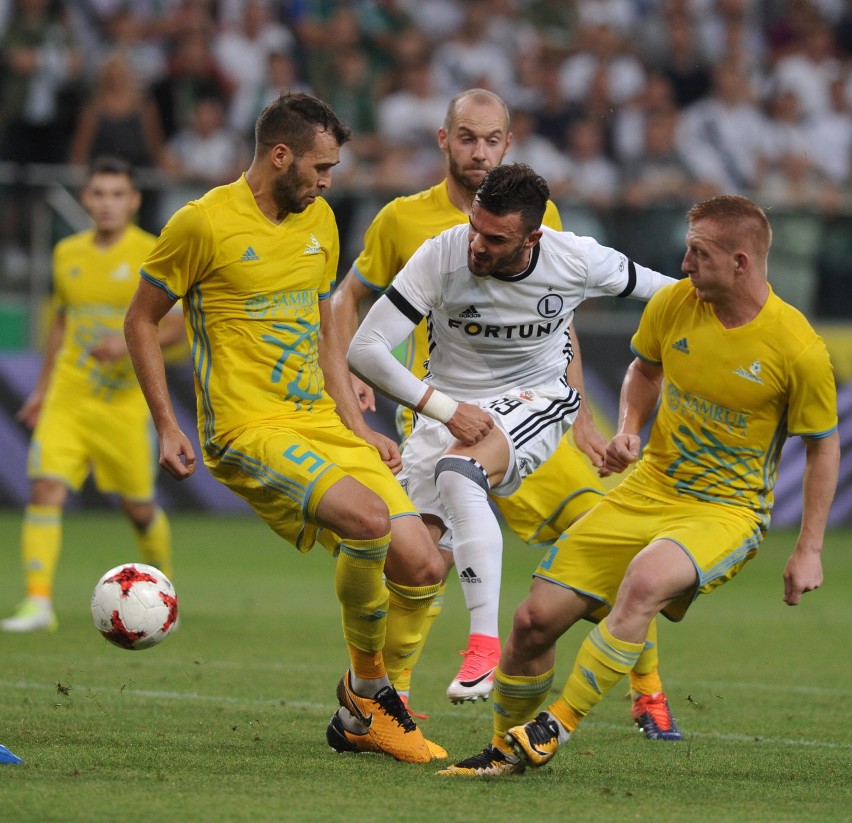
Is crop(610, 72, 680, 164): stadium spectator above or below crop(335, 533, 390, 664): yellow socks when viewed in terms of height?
above

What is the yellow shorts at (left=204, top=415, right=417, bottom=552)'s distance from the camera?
5.68m

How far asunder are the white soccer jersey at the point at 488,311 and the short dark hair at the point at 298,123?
0.59m

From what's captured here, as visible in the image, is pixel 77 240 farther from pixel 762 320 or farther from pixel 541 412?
pixel 762 320

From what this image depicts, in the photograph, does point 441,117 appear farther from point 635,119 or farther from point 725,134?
point 725,134

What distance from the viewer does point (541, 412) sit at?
6.27m

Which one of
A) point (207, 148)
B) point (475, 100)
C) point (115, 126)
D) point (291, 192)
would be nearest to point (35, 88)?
point (115, 126)

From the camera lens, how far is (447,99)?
15.9 metres

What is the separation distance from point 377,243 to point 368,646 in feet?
6.77

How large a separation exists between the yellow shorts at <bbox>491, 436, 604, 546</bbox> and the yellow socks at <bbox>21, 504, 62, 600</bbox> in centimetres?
365

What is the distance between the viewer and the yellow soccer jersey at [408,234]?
22.9 ft

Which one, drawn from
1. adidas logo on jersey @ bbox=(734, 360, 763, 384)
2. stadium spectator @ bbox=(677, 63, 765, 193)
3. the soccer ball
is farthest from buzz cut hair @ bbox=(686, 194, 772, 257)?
stadium spectator @ bbox=(677, 63, 765, 193)

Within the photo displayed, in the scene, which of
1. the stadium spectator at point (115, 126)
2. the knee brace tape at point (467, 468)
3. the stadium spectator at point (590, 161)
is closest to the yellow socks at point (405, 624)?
the knee brace tape at point (467, 468)

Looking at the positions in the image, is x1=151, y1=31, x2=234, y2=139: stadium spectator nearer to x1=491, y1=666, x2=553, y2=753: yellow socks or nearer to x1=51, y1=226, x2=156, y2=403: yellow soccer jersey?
x1=51, y1=226, x2=156, y2=403: yellow soccer jersey

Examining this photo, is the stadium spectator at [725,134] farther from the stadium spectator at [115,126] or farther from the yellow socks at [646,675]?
the yellow socks at [646,675]
